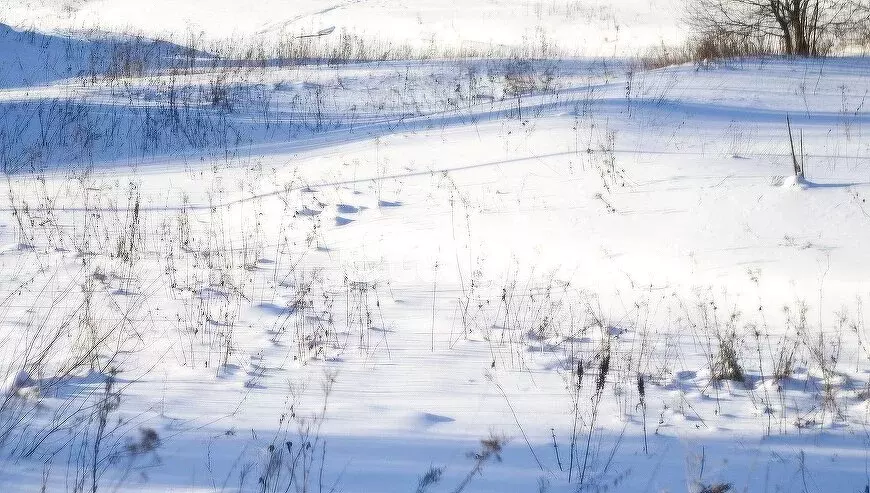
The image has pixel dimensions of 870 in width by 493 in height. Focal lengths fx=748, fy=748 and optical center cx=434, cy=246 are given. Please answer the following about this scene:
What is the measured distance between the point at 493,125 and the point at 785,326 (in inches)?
193

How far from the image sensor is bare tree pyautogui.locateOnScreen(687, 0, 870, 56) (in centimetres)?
1606

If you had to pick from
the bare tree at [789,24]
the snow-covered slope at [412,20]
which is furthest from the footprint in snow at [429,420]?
the snow-covered slope at [412,20]

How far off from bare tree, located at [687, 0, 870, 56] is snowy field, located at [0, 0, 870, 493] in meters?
5.29

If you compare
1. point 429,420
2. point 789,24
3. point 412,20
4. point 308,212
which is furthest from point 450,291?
point 412,20

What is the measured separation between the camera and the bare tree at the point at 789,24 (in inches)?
632

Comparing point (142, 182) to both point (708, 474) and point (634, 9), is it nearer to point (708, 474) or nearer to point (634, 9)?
point (708, 474)

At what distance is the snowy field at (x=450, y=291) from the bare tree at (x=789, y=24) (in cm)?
529

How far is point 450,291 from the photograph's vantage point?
5516mm

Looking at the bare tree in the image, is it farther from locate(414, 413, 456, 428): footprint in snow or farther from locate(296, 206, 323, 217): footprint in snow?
locate(414, 413, 456, 428): footprint in snow

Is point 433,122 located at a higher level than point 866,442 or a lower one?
higher

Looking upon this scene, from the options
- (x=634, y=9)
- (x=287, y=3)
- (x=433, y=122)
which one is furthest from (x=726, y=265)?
(x=287, y=3)

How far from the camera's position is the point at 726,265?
5383 millimetres

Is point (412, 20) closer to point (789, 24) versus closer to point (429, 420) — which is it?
point (789, 24)

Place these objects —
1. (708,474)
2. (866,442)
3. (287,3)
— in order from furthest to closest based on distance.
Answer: (287,3), (866,442), (708,474)
